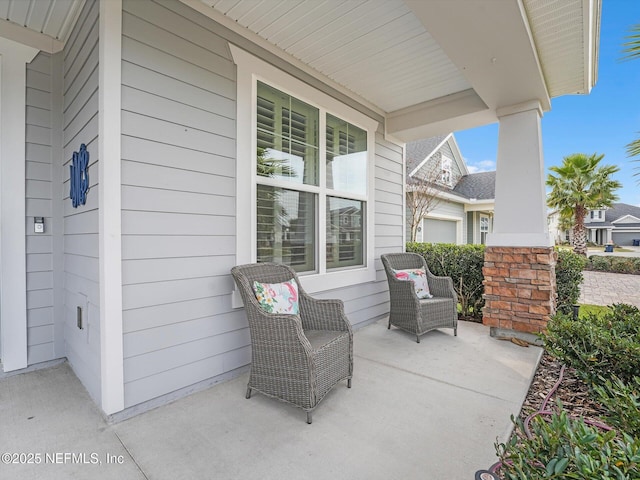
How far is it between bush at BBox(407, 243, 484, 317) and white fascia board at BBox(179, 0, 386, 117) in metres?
2.82

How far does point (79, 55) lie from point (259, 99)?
1.47 meters

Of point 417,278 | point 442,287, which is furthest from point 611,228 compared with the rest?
point 417,278

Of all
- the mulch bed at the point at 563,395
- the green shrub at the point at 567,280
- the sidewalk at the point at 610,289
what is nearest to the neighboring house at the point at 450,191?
the sidewalk at the point at 610,289

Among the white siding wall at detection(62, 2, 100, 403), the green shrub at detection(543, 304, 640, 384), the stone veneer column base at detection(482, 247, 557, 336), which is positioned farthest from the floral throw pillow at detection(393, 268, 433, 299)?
the white siding wall at detection(62, 2, 100, 403)

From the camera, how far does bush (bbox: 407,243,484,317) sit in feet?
16.1

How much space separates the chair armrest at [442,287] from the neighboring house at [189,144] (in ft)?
2.91

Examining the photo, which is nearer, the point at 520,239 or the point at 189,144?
the point at 189,144

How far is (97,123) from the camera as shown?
7.10 feet

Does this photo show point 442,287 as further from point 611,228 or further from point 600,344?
point 611,228

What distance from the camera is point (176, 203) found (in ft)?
8.00

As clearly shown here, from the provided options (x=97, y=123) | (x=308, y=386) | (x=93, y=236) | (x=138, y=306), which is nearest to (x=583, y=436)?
(x=308, y=386)

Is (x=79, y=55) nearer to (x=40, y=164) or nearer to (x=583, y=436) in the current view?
(x=40, y=164)

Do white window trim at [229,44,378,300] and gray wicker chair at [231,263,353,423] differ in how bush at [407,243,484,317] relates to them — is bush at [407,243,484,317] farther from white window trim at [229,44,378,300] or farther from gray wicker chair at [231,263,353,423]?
gray wicker chair at [231,263,353,423]

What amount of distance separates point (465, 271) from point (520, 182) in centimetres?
170
